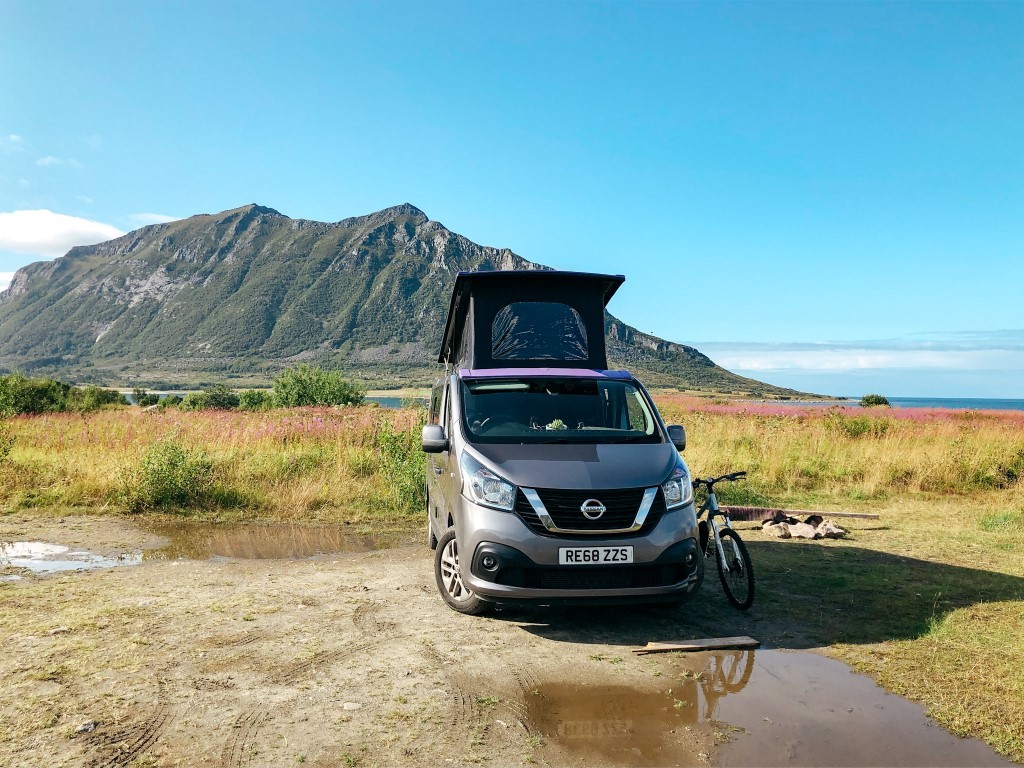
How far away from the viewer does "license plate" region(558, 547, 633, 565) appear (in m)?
5.15

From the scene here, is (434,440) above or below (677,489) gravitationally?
above

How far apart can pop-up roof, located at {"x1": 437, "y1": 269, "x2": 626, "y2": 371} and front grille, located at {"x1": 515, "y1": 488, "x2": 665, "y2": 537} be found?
2933 millimetres

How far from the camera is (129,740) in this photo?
3668 mm

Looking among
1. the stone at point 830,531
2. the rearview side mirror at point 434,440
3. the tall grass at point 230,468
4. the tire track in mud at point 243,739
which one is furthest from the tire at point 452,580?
the stone at point 830,531

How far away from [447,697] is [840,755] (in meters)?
2.20

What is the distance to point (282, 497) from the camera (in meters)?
11.5

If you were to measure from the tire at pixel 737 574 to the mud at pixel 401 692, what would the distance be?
29.4 inches

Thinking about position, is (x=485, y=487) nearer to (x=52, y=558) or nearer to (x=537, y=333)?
(x=537, y=333)

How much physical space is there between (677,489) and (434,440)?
216cm

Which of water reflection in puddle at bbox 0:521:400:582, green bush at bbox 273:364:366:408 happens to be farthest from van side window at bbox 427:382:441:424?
green bush at bbox 273:364:366:408

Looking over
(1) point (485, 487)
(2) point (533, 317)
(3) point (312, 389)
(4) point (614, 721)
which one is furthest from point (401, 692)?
(3) point (312, 389)

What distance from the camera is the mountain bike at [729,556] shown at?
6.27m

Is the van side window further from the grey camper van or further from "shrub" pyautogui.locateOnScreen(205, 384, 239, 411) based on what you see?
"shrub" pyautogui.locateOnScreen(205, 384, 239, 411)

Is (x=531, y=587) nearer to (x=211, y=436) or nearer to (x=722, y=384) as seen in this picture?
(x=211, y=436)
